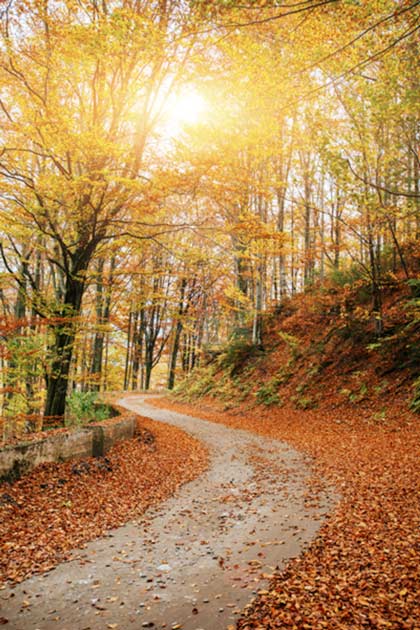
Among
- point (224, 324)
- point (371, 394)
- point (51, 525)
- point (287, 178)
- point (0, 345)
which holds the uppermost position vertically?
point (287, 178)

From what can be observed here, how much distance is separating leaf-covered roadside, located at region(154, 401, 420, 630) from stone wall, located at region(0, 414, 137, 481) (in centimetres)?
450

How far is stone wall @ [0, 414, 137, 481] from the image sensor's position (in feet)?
20.9

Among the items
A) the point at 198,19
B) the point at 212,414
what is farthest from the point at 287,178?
the point at 198,19

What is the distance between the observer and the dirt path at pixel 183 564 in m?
3.54

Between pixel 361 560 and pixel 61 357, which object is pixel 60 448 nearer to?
pixel 61 357

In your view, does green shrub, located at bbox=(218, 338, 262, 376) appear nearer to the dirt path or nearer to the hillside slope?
the hillside slope

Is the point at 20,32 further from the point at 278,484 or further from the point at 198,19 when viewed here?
the point at 278,484

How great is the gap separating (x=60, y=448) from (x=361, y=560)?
17.9 feet

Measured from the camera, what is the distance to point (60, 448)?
739cm

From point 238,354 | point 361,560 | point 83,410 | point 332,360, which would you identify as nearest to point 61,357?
point 83,410

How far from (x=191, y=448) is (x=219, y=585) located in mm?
6480

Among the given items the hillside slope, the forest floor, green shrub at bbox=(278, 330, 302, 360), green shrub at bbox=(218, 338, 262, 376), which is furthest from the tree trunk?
green shrub at bbox=(218, 338, 262, 376)

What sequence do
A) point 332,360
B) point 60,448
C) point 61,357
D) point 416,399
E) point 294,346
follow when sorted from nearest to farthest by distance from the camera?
point 60,448, point 416,399, point 61,357, point 332,360, point 294,346

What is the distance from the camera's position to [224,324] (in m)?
33.8
